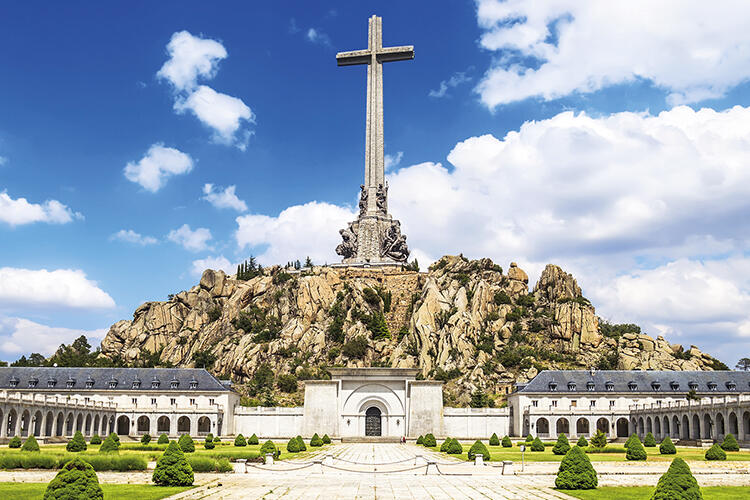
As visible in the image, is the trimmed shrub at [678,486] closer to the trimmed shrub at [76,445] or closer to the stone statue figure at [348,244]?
the trimmed shrub at [76,445]

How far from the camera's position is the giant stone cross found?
383 ft

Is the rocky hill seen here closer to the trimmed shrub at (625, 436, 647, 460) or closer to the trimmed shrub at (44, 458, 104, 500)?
the trimmed shrub at (625, 436, 647, 460)

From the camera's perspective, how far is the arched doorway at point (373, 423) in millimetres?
71188

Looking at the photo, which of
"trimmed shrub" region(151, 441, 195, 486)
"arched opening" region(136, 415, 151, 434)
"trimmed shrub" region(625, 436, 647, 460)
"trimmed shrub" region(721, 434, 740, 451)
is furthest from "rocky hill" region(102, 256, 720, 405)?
"trimmed shrub" region(151, 441, 195, 486)

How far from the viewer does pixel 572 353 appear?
A: 9606cm

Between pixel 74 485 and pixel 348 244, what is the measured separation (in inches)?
4001

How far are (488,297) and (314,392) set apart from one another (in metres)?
41.4

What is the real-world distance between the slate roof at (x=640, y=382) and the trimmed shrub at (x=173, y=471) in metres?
52.5

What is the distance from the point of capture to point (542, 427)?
74812mm

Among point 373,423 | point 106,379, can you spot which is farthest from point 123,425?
point 373,423

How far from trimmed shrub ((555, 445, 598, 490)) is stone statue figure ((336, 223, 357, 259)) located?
92.6 metres

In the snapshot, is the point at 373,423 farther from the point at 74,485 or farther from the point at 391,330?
the point at 74,485

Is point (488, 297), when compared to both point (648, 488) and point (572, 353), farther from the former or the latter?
point (648, 488)

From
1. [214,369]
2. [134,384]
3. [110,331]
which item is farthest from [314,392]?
[110,331]
